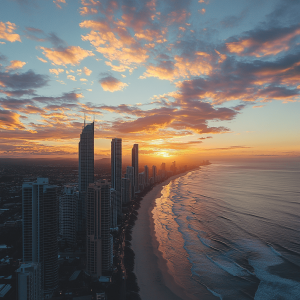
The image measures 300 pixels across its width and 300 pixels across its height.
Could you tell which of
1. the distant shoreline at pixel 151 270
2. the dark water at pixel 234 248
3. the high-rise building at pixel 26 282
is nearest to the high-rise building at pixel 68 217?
the distant shoreline at pixel 151 270

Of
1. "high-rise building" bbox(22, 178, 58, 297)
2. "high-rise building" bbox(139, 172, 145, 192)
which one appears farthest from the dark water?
"high-rise building" bbox(139, 172, 145, 192)

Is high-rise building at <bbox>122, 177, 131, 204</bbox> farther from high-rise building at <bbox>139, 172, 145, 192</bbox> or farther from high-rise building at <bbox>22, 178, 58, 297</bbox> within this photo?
high-rise building at <bbox>22, 178, 58, 297</bbox>

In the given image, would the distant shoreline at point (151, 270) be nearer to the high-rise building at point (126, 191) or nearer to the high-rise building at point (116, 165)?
the high-rise building at point (116, 165)

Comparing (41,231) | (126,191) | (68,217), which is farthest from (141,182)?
(41,231)

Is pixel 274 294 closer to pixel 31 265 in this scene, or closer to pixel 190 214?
pixel 31 265

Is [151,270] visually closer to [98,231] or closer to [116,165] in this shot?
[98,231]

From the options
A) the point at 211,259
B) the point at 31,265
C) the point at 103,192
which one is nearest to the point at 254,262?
the point at 211,259
